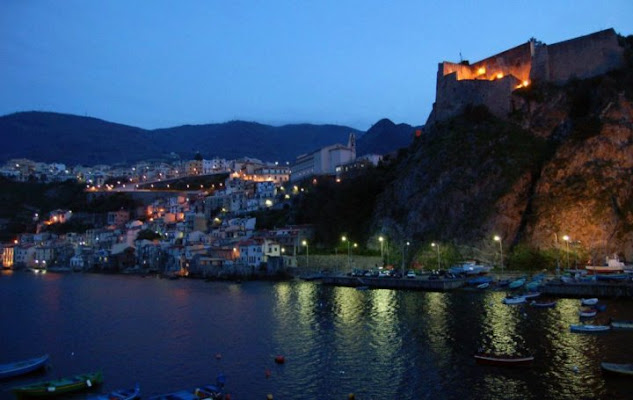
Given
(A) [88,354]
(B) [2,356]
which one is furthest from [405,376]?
(B) [2,356]

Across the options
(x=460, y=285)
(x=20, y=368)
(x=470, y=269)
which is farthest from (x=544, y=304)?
(x=20, y=368)

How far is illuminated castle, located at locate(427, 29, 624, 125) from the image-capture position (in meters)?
56.4

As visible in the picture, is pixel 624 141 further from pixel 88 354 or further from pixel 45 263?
pixel 45 263

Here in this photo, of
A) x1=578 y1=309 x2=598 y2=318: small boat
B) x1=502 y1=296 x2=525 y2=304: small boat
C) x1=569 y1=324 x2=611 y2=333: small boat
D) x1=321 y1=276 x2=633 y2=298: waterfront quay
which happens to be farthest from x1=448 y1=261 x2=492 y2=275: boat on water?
x1=569 y1=324 x2=611 y2=333: small boat

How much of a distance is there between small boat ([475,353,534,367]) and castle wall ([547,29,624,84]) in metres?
44.8

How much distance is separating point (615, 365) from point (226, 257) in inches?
2148

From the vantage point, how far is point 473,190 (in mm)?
54094

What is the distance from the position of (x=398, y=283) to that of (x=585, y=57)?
3191 cm

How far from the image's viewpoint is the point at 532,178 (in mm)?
52062

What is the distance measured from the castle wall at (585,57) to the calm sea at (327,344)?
30.1 m

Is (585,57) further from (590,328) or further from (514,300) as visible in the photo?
(590,328)

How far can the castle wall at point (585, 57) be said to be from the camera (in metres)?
56.1

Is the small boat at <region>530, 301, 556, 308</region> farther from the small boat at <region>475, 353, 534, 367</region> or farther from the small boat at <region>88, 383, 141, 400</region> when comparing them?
the small boat at <region>88, 383, 141, 400</region>

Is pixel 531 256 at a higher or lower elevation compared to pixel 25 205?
lower
